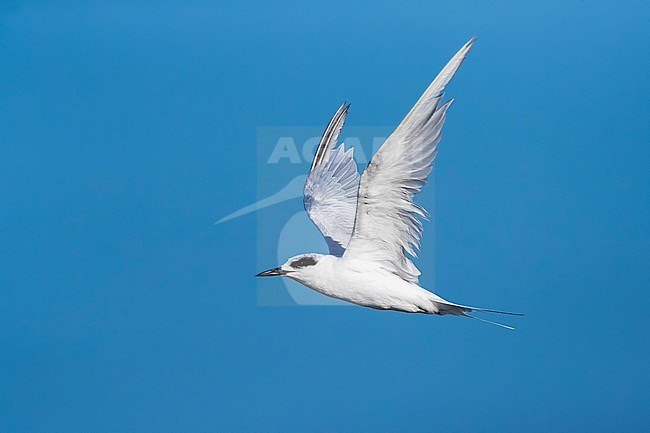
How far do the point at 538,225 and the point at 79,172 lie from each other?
1620 mm

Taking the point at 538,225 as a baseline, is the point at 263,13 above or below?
above

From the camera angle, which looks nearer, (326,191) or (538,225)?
(326,191)

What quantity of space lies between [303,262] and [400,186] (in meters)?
0.34

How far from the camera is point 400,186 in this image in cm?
169

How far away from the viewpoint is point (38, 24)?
8.86 feet

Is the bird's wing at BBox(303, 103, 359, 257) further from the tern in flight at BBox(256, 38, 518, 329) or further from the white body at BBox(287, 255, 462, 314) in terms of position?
the white body at BBox(287, 255, 462, 314)

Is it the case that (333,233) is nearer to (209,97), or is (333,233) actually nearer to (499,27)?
(209,97)

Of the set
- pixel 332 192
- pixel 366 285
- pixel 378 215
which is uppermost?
pixel 332 192

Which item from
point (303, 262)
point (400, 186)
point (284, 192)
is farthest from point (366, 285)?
point (284, 192)

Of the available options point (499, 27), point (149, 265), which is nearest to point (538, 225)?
point (499, 27)

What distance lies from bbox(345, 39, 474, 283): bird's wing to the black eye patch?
0.09 meters

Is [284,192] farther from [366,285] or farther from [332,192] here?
[366,285]

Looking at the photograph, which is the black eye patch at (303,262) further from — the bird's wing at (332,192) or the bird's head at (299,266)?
→ the bird's wing at (332,192)

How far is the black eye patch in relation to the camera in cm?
187
